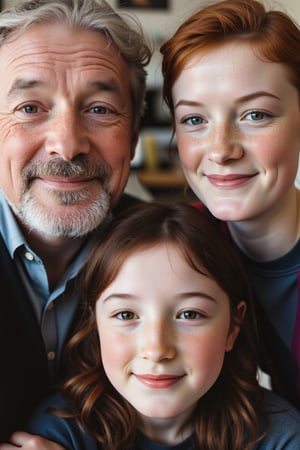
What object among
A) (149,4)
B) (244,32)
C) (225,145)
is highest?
(149,4)

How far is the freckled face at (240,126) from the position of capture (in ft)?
4.29

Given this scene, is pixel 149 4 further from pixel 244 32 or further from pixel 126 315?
pixel 126 315

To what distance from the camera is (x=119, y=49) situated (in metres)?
1.49

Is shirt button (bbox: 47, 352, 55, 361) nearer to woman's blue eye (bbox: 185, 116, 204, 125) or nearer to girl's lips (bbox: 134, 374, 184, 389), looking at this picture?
girl's lips (bbox: 134, 374, 184, 389)

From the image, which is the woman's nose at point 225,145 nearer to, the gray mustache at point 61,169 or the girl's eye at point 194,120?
the girl's eye at point 194,120

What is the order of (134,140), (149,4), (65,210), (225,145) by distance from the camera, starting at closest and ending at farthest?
(225,145) < (65,210) < (134,140) < (149,4)

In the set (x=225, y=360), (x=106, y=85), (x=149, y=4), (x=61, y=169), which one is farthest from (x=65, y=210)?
(x=149, y=4)

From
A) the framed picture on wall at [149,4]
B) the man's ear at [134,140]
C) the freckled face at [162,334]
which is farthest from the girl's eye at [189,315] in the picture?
the framed picture on wall at [149,4]

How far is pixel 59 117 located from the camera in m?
1.37

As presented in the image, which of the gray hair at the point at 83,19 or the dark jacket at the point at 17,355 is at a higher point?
the gray hair at the point at 83,19

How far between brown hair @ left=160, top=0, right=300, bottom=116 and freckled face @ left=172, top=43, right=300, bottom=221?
2 cm

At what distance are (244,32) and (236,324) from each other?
2.19ft

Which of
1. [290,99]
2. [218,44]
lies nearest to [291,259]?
[290,99]

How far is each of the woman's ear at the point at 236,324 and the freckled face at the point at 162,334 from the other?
0.08 metres
